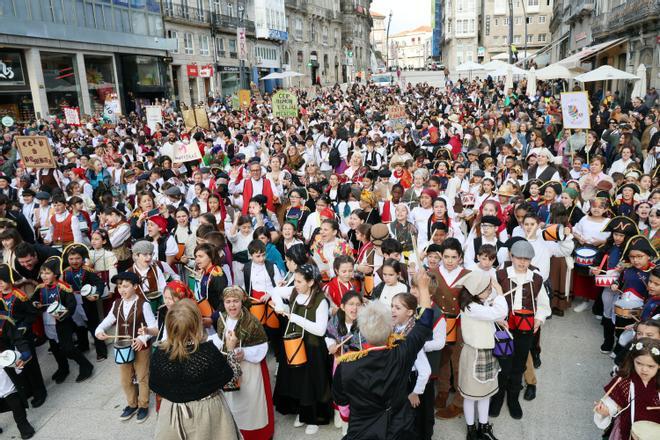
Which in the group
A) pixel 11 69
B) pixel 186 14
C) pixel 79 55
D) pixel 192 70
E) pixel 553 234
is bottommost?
pixel 553 234

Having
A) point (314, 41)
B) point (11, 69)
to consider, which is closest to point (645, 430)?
point (11, 69)

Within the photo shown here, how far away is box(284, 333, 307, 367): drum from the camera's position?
15.2ft

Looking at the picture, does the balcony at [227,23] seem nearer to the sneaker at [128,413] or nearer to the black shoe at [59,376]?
the black shoe at [59,376]

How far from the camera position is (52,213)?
792 centimetres

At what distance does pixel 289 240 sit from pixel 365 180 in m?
2.16

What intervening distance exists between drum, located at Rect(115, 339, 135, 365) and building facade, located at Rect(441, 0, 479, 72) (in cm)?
8257

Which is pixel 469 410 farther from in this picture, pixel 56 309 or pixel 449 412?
pixel 56 309

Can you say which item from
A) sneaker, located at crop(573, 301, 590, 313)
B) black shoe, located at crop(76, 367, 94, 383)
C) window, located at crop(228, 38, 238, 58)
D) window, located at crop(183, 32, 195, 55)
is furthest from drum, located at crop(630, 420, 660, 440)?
window, located at crop(228, 38, 238, 58)

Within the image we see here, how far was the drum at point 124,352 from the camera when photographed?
16.2ft

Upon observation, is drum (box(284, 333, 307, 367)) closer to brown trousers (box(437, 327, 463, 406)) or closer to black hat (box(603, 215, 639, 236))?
brown trousers (box(437, 327, 463, 406))

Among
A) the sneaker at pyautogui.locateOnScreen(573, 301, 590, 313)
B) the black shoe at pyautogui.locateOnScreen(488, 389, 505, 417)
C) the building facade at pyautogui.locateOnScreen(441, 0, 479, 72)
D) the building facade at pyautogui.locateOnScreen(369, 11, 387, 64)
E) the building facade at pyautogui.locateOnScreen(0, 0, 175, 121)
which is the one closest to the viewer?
the black shoe at pyautogui.locateOnScreen(488, 389, 505, 417)

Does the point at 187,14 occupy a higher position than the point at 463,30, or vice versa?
the point at 463,30

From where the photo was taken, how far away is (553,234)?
629 centimetres

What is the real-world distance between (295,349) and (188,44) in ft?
130
